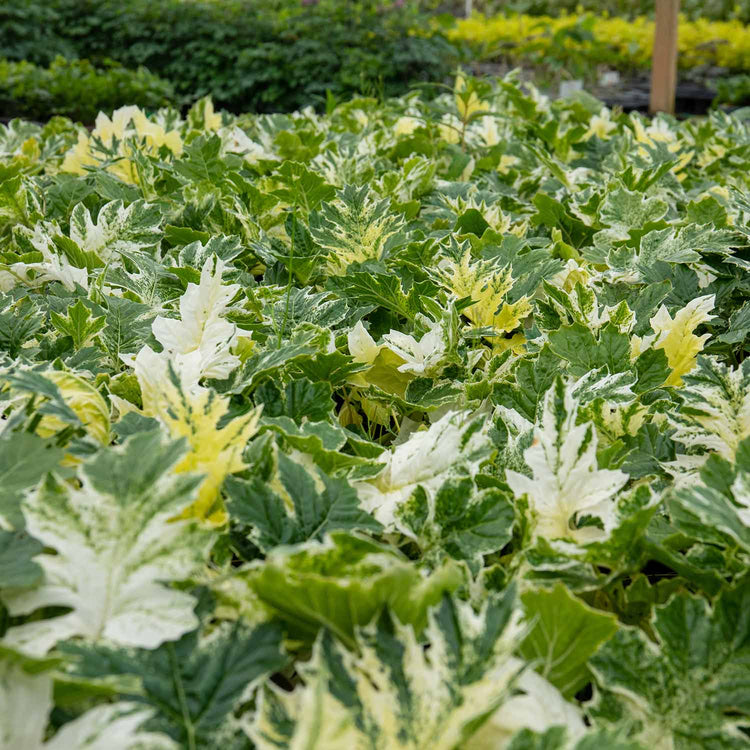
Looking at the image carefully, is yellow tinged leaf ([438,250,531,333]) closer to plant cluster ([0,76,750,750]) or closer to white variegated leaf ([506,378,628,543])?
plant cluster ([0,76,750,750])

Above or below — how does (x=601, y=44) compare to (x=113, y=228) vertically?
below

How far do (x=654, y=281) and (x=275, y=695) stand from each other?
84cm

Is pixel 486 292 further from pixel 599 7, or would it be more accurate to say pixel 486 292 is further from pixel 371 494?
pixel 599 7

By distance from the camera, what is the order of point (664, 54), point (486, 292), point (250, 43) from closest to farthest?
point (486, 292)
point (664, 54)
point (250, 43)

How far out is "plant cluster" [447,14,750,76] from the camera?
28.0 ft

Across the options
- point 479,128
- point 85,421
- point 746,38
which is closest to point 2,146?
point 479,128

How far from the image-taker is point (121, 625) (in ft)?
1.67

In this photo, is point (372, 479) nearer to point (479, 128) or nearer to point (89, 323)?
point (89, 323)

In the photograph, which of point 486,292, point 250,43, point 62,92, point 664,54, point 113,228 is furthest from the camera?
point 250,43

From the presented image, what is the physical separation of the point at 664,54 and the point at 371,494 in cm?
258

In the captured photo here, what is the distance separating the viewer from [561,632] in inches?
21.7

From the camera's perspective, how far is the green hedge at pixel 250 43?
8.55 meters

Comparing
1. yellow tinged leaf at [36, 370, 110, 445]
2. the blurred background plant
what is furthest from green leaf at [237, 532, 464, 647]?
the blurred background plant

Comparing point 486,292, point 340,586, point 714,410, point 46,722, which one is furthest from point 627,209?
point 46,722
